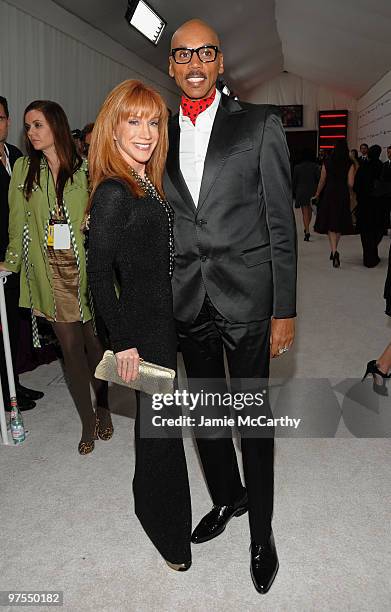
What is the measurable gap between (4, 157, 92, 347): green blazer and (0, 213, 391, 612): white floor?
0.71m

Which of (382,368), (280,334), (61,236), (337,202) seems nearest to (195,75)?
(280,334)

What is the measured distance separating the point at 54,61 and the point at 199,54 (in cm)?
565

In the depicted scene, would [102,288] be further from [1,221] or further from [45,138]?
[1,221]

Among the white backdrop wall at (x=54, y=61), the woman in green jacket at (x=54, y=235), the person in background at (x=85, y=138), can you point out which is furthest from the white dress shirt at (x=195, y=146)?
the white backdrop wall at (x=54, y=61)

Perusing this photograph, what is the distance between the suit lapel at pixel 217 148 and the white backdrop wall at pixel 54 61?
436 cm

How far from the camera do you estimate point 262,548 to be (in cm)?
186

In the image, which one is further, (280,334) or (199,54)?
(280,334)

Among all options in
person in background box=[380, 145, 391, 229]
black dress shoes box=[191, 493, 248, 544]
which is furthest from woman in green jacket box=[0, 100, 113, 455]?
person in background box=[380, 145, 391, 229]

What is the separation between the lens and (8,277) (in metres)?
3.09

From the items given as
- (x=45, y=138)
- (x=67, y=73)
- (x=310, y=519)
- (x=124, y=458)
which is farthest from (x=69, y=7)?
(x=310, y=519)

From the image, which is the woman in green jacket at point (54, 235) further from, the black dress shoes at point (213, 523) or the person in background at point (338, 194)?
the person in background at point (338, 194)

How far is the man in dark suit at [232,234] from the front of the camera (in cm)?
164

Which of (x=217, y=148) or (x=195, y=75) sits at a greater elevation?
(x=195, y=75)

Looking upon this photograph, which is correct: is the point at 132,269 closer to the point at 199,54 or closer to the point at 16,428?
the point at 199,54
